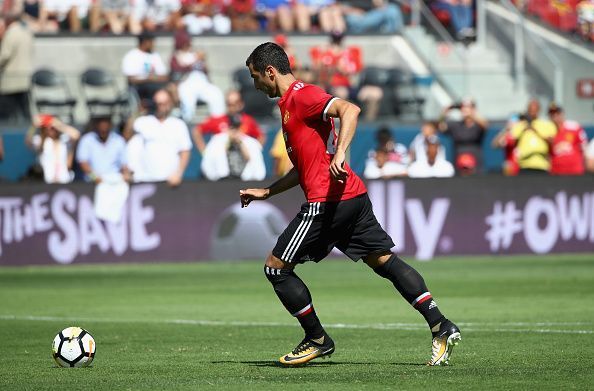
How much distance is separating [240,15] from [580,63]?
7285 millimetres

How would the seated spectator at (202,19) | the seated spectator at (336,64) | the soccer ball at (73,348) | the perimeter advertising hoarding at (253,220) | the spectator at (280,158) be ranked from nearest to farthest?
the soccer ball at (73,348)
the perimeter advertising hoarding at (253,220)
the spectator at (280,158)
the seated spectator at (336,64)
the seated spectator at (202,19)

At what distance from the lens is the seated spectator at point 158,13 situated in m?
27.2

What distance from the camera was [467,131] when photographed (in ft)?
77.0

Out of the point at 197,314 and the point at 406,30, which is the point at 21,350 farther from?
the point at 406,30

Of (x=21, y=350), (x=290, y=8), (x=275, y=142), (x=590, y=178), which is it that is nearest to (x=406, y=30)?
(x=290, y=8)

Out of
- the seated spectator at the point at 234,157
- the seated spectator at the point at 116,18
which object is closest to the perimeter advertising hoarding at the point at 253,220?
the seated spectator at the point at 234,157

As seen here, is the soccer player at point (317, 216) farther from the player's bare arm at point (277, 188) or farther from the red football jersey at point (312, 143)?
the player's bare arm at point (277, 188)

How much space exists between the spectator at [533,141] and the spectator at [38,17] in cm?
1022

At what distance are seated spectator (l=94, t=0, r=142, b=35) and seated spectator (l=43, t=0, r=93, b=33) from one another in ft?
0.95

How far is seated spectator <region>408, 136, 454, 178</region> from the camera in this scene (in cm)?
2177

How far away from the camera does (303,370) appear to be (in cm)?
917

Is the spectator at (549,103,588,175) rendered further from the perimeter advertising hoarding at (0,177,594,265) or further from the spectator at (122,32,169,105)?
the spectator at (122,32,169,105)

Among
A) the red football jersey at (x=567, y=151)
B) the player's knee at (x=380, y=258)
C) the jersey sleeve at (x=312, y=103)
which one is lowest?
the red football jersey at (x=567, y=151)

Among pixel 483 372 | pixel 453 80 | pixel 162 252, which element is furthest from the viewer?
pixel 453 80
